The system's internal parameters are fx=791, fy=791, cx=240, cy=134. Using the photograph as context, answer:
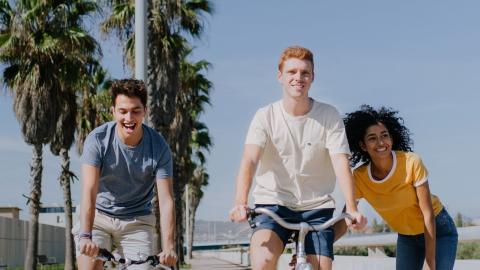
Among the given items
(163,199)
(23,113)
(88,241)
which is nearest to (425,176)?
(163,199)

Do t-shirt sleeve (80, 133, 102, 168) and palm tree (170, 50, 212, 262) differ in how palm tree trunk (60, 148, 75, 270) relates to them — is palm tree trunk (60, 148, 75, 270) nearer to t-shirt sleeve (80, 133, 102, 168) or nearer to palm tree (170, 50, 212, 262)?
palm tree (170, 50, 212, 262)

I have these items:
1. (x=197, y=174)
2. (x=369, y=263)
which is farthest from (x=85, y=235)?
(x=197, y=174)

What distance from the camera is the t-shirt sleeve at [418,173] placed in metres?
5.10

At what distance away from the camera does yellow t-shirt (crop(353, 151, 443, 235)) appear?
5.12 m

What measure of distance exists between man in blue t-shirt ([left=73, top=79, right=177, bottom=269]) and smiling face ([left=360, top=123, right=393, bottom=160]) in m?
1.30

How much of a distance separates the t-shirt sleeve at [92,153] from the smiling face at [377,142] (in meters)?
1.73

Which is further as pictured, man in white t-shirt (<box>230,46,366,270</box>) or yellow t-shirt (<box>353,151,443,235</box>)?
yellow t-shirt (<box>353,151,443,235</box>)

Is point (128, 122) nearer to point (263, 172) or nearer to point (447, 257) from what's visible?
point (263, 172)

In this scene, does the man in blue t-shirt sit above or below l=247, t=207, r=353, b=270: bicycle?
above

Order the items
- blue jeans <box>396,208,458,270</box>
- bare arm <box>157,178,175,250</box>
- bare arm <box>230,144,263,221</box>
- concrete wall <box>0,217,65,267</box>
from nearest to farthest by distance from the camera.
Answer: bare arm <box>230,144,263,221</box> → bare arm <box>157,178,175,250</box> → blue jeans <box>396,208,458,270</box> → concrete wall <box>0,217,65,267</box>

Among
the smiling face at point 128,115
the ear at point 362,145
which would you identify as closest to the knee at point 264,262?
the smiling face at point 128,115

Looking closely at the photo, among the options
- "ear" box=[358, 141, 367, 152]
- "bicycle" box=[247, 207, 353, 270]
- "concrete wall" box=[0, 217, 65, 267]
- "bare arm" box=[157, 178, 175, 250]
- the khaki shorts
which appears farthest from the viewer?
"concrete wall" box=[0, 217, 65, 267]

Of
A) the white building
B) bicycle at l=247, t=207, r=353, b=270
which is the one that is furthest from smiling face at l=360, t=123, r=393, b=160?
A: the white building

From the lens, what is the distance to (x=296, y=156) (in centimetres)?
434
